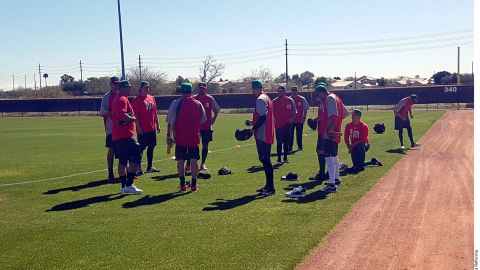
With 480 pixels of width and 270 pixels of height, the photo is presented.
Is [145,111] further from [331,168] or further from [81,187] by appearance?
[331,168]

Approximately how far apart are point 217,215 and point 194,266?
241cm

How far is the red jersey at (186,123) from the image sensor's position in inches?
399

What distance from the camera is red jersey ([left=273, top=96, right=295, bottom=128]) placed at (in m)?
14.5

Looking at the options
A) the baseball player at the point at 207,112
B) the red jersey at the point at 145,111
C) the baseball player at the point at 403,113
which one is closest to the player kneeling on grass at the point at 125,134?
the red jersey at the point at 145,111

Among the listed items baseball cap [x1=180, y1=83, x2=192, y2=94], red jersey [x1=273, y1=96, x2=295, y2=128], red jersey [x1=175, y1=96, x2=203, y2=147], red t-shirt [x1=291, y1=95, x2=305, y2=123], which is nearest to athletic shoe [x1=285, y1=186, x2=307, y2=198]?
red jersey [x1=175, y1=96, x2=203, y2=147]

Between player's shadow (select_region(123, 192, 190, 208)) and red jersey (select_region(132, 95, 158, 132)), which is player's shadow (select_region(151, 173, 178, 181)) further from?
player's shadow (select_region(123, 192, 190, 208))

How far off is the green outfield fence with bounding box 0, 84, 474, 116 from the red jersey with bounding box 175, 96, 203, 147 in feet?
142

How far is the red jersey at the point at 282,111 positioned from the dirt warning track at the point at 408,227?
3.31 m

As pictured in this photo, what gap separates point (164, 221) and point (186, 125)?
8.79ft

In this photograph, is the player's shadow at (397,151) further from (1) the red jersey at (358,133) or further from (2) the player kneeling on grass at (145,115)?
(2) the player kneeling on grass at (145,115)

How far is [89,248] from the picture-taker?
6562mm

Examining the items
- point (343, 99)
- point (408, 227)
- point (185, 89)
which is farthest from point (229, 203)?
point (343, 99)

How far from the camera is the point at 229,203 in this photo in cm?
909

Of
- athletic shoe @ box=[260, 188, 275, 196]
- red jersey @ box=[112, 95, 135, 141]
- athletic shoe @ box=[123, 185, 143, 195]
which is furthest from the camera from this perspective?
athletic shoe @ box=[123, 185, 143, 195]
